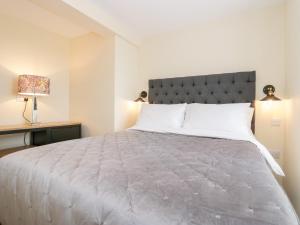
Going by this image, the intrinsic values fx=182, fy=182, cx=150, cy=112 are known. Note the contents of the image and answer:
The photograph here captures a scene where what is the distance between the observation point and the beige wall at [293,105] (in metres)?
1.56

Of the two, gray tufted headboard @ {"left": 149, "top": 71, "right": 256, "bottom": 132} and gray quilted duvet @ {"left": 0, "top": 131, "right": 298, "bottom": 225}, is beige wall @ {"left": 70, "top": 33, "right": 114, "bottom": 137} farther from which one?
gray quilted duvet @ {"left": 0, "top": 131, "right": 298, "bottom": 225}

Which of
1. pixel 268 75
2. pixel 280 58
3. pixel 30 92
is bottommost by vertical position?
pixel 30 92

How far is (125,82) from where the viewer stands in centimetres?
290

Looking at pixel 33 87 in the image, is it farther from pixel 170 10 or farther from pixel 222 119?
pixel 222 119

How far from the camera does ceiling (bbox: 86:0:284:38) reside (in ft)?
6.92

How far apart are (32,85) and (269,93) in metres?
2.97

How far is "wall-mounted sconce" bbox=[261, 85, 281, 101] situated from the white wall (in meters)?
1.82

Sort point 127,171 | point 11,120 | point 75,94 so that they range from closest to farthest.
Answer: point 127,171 → point 11,120 → point 75,94

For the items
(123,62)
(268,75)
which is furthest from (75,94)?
(268,75)

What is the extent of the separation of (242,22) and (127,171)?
238 cm

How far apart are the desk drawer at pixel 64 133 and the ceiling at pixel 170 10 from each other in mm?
1753

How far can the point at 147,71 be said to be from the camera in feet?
9.99

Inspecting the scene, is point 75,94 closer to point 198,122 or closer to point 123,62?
point 123,62

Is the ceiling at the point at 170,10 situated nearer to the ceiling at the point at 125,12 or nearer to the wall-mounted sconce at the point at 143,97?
the ceiling at the point at 125,12
